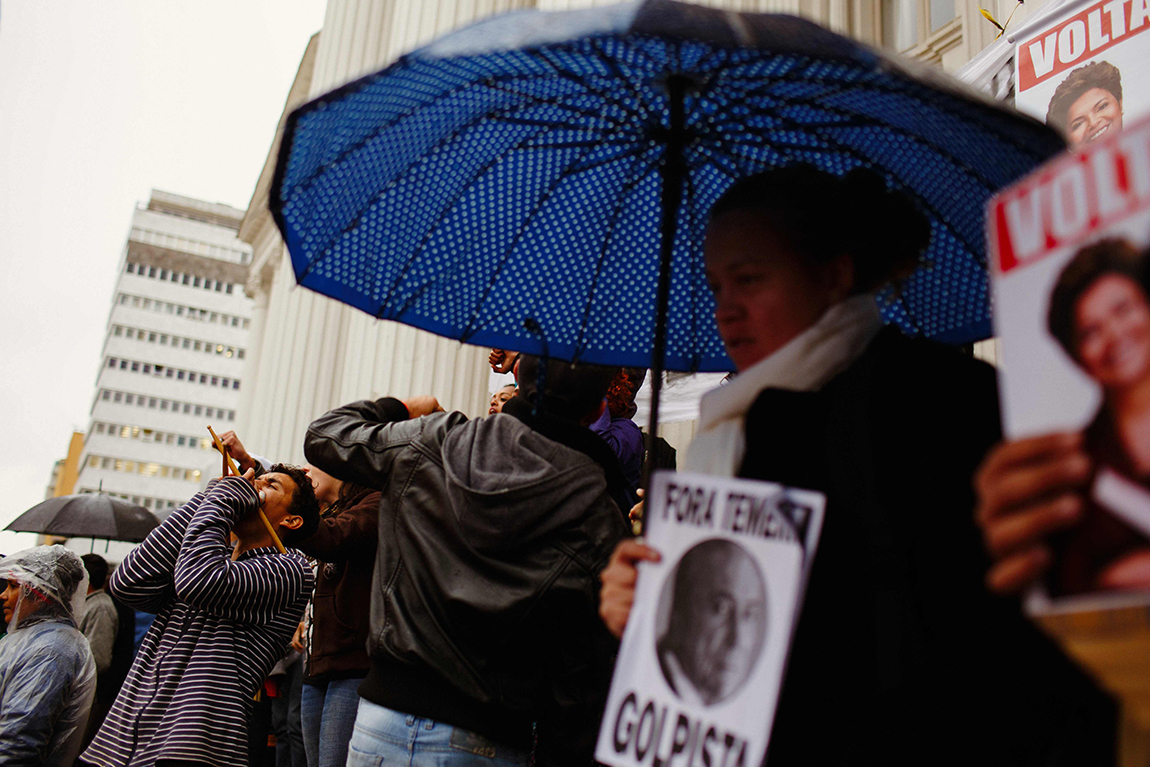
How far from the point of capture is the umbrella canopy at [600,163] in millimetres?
1457

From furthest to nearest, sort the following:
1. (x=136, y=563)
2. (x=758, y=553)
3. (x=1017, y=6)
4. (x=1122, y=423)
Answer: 1. (x=1017, y=6)
2. (x=136, y=563)
3. (x=758, y=553)
4. (x=1122, y=423)

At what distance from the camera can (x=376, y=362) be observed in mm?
9977

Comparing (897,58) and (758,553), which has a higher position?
(897,58)

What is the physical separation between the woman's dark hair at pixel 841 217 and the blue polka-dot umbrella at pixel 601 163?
45mm

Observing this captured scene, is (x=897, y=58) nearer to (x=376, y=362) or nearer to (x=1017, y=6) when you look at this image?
(x=1017, y=6)

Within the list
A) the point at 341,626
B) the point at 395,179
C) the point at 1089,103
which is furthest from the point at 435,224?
the point at 1089,103

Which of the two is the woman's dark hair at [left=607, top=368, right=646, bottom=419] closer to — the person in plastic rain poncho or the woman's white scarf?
the woman's white scarf

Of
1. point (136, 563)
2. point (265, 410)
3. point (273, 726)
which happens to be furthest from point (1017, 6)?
point (265, 410)

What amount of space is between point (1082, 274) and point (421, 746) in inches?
82.8

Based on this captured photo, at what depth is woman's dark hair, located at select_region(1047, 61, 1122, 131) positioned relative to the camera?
323 cm

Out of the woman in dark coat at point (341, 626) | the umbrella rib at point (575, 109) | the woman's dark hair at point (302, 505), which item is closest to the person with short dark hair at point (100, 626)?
the woman's dark hair at point (302, 505)

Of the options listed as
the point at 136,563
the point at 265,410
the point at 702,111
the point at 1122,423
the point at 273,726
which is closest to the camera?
the point at 1122,423

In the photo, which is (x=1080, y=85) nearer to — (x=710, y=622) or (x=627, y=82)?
(x=627, y=82)

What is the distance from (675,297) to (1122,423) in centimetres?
161
